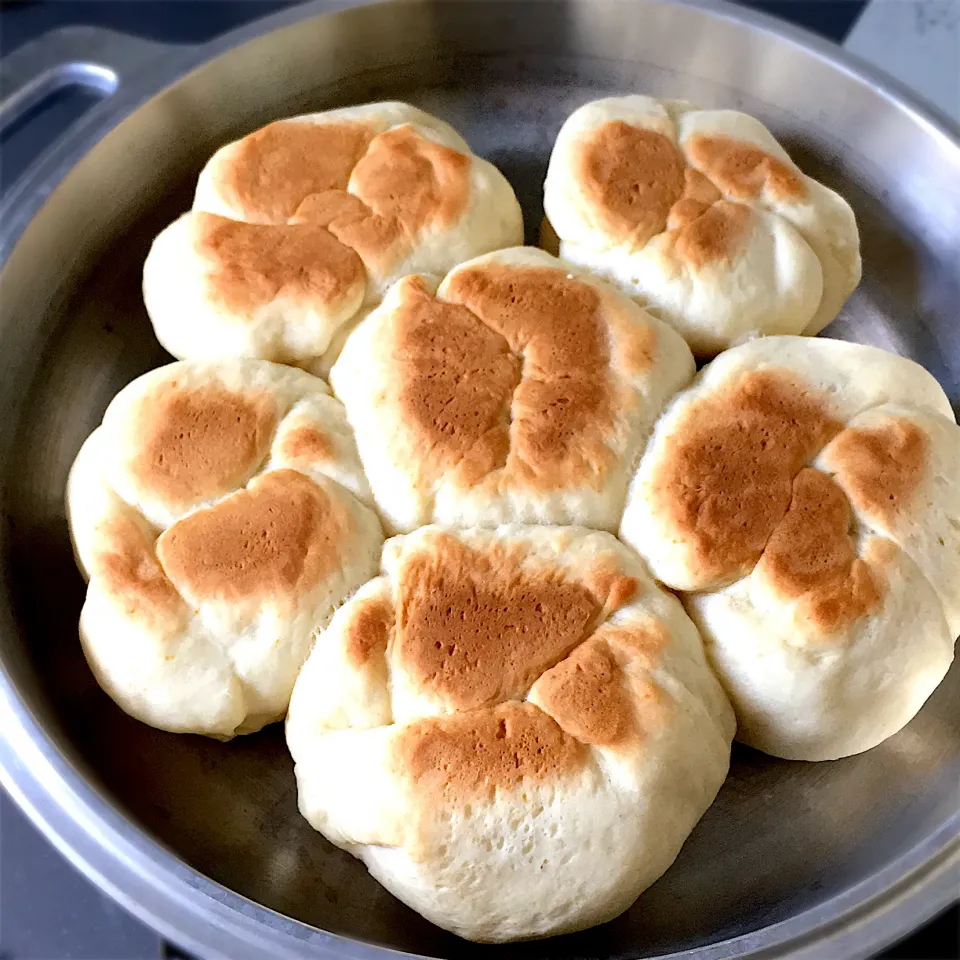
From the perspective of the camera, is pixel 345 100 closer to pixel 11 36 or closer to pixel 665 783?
pixel 11 36

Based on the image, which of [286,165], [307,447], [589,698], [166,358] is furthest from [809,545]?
[166,358]

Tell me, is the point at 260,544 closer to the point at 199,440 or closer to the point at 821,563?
the point at 199,440

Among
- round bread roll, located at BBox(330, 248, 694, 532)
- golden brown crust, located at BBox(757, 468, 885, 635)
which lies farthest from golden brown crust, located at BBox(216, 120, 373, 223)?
golden brown crust, located at BBox(757, 468, 885, 635)

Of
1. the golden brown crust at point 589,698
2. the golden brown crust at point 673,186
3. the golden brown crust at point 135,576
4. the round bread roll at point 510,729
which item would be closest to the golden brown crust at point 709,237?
the golden brown crust at point 673,186

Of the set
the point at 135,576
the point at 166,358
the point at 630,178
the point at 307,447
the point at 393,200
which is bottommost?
the point at 166,358

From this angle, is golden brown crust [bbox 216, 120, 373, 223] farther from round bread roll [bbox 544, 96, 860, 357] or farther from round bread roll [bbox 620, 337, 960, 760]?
round bread roll [bbox 620, 337, 960, 760]

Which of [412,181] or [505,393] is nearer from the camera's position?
[505,393]
